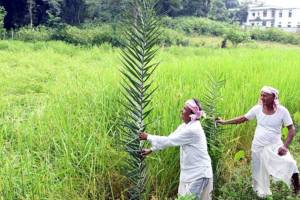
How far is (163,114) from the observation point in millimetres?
3830

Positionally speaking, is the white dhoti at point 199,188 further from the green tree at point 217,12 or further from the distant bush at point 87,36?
the green tree at point 217,12

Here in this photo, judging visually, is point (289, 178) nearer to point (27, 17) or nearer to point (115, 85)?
point (115, 85)

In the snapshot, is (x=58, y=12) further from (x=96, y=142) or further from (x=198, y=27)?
(x=96, y=142)

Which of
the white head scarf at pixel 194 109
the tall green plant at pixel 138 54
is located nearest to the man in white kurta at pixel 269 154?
the white head scarf at pixel 194 109

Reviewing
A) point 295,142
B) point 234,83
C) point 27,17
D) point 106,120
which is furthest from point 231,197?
point 27,17

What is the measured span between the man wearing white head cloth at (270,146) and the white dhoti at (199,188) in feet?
1.78

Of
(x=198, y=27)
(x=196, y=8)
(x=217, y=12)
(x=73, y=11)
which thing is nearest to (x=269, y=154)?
(x=73, y=11)

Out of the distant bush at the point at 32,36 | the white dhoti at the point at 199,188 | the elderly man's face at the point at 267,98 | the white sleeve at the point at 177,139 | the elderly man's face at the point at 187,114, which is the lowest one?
the white dhoti at the point at 199,188

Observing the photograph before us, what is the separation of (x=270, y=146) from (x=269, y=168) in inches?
6.8

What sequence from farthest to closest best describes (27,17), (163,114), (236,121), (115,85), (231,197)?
(27,17) → (115,85) → (163,114) → (236,121) → (231,197)

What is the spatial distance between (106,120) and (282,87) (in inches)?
105

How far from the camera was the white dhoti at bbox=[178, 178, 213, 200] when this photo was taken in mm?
3004

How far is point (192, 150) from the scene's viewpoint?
9.77 feet

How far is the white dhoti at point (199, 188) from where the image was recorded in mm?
3004
